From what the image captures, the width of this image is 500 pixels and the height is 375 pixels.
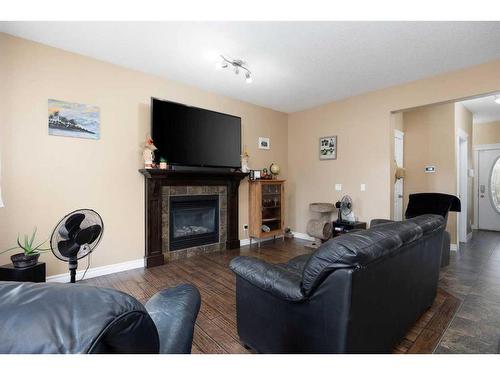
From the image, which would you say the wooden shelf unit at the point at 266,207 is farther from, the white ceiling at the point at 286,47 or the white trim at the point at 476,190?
the white trim at the point at 476,190

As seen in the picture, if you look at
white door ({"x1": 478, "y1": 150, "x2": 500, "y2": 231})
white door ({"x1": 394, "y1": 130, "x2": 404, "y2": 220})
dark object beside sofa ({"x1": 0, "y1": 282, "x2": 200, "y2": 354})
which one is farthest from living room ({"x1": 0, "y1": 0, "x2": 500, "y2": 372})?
white door ({"x1": 478, "y1": 150, "x2": 500, "y2": 231})

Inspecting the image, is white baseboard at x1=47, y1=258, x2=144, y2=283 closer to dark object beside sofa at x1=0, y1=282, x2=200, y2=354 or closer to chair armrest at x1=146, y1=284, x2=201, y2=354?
chair armrest at x1=146, y1=284, x2=201, y2=354

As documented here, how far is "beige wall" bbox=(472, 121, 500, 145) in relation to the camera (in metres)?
5.87

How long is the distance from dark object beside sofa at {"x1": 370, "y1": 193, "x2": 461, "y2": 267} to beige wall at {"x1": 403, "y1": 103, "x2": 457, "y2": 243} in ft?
A: 3.39

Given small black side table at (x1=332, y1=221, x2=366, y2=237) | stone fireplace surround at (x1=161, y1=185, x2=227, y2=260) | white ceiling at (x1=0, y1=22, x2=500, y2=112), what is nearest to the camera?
white ceiling at (x1=0, y1=22, x2=500, y2=112)

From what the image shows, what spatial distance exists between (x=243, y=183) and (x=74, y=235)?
2888mm

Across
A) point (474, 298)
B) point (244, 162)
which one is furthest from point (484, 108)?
point (244, 162)

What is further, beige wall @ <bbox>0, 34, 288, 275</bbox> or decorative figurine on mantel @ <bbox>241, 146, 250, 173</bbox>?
decorative figurine on mantel @ <bbox>241, 146, 250, 173</bbox>

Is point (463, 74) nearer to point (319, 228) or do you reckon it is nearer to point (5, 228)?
point (319, 228)

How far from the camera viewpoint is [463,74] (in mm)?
3158

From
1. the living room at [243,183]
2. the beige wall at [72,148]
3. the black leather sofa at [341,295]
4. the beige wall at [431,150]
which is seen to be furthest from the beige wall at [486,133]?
the beige wall at [72,148]

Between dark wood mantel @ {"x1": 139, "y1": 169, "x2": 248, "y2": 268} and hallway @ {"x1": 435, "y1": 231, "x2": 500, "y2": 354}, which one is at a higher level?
dark wood mantel @ {"x1": 139, "y1": 169, "x2": 248, "y2": 268}
